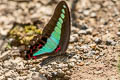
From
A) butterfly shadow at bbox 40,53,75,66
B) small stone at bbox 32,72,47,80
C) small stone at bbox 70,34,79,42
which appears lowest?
small stone at bbox 32,72,47,80

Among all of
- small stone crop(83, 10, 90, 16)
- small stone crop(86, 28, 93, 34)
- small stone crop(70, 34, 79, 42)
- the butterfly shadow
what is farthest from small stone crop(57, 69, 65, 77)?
small stone crop(83, 10, 90, 16)

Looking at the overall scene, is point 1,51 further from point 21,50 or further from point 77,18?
point 77,18

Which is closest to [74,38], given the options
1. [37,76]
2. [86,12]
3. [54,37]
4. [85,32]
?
[85,32]

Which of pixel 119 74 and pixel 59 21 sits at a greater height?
pixel 59 21

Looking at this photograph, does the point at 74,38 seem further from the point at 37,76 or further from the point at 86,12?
the point at 37,76

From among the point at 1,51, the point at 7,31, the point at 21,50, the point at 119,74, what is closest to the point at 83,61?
the point at 119,74

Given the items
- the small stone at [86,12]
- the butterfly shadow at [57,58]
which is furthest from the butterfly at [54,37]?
the small stone at [86,12]

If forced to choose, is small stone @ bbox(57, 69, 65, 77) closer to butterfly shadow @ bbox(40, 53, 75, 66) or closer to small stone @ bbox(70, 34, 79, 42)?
butterfly shadow @ bbox(40, 53, 75, 66)
